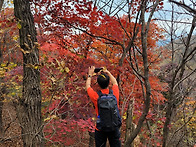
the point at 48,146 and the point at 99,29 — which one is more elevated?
the point at 99,29

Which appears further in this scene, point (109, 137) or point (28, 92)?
point (28, 92)

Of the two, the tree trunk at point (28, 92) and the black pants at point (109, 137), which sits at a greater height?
the tree trunk at point (28, 92)

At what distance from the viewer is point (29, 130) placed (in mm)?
2816

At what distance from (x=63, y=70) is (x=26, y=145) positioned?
1801 millimetres

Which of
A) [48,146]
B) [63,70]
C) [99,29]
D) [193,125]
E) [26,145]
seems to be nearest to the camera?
[63,70]

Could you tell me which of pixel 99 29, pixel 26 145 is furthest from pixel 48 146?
pixel 99 29

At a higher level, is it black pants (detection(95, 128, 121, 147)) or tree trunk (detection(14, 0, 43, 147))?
tree trunk (detection(14, 0, 43, 147))

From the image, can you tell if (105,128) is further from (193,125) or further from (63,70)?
(193,125)

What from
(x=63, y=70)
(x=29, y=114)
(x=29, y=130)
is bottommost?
(x=29, y=130)

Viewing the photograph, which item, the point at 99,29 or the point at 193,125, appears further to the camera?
the point at 193,125

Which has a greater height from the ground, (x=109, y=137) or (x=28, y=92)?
(x=28, y=92)

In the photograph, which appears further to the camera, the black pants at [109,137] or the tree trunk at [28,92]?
the tree trunk at [28,92]

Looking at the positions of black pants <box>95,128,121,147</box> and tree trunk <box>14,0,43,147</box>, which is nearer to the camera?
black pants <box>95,128,121,147</box>

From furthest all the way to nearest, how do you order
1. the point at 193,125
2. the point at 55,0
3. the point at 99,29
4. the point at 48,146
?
the point at 193,125
the point at 48,146
the point at 99,29
the point at 55,0
